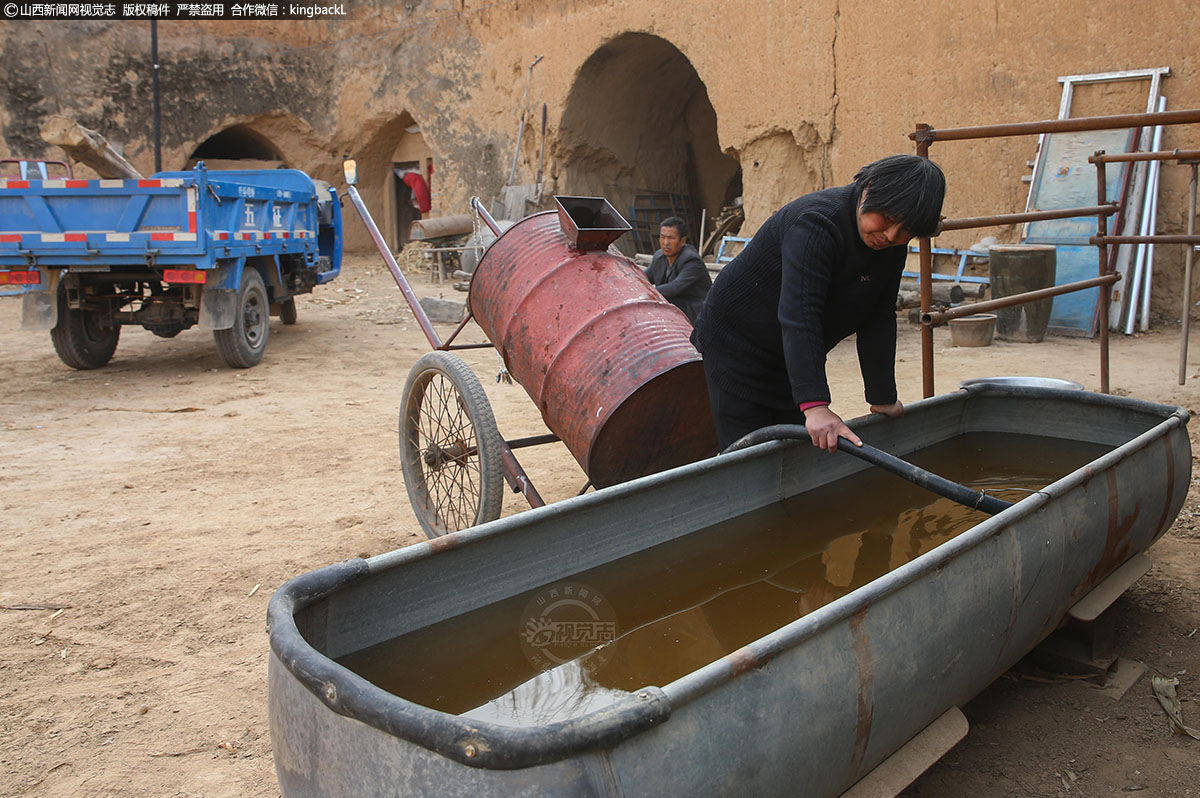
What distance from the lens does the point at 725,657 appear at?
1422mm

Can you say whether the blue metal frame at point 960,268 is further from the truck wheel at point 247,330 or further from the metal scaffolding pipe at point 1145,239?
the truck wheel at point 247,330

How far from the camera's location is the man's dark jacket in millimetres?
5242

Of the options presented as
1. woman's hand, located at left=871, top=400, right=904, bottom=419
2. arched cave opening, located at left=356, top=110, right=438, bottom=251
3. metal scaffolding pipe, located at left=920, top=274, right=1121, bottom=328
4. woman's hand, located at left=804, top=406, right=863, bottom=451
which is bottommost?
woman's hand, located at left=871, top=400, right=904, bottom=419

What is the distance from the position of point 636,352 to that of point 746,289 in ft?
2.05

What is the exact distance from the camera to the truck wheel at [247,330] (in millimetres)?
7520

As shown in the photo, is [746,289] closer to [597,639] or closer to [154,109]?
[597,639]

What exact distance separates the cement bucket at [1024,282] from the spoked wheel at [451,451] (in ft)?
19.5

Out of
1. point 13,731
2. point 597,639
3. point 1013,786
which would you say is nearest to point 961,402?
point 1013,786

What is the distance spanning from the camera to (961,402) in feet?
11.5

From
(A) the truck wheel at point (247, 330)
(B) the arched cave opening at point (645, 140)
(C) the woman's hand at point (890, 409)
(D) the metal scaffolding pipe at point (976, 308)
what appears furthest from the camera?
(B) the arched cave opening at point (645, 140)

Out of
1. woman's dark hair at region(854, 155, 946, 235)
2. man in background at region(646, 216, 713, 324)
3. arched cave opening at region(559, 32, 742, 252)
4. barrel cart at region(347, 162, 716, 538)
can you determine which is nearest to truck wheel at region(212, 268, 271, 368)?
man in background at region(646, 216, 713, 324)

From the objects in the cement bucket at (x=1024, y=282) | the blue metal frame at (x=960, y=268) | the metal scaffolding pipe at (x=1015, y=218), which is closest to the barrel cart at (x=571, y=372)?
the metal scaffolding pipe at (x=1015, y=218)

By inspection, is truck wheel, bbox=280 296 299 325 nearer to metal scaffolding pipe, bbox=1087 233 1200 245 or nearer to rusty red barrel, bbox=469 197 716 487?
rusty red barrel, bbox=469 197 716 487

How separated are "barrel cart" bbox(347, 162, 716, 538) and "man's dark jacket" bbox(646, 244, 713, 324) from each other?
1473mm
